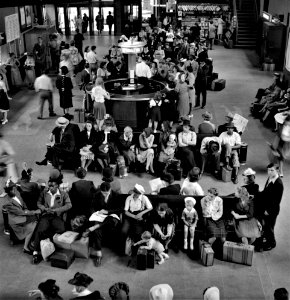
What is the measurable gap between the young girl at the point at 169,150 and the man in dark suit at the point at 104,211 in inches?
97.2

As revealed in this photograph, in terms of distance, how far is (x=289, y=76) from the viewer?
16453 millimetres

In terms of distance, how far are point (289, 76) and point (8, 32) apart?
10121mm

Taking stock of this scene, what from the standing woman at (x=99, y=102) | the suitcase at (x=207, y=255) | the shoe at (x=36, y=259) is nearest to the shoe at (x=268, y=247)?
the suitcase at (x=207, y=255)

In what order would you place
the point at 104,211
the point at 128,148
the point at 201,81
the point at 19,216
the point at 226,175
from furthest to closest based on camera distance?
the point at 201,81
the point at 128,148
the point at 226,175
the point at 19,216
the point at 104,211

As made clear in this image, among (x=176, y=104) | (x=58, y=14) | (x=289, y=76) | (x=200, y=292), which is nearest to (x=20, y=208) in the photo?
(x=200, y=292)

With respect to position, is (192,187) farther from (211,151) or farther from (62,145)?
(62,145)

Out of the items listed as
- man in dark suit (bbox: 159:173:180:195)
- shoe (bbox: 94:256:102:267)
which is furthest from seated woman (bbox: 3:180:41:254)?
man in dark suit (bbox: 159:173:180:195)

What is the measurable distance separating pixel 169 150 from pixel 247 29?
748 inches

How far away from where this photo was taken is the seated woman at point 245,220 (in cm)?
730

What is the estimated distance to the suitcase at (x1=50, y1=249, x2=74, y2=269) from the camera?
23.3 ft

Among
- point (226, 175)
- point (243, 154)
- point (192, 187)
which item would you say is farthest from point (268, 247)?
point (243, 154)

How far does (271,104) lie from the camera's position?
13.3m

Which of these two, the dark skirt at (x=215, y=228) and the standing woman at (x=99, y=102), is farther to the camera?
the standing woman at (x=99, y=102)

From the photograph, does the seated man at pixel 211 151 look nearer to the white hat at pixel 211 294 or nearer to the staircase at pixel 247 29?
the white hat at pixel 211 294
